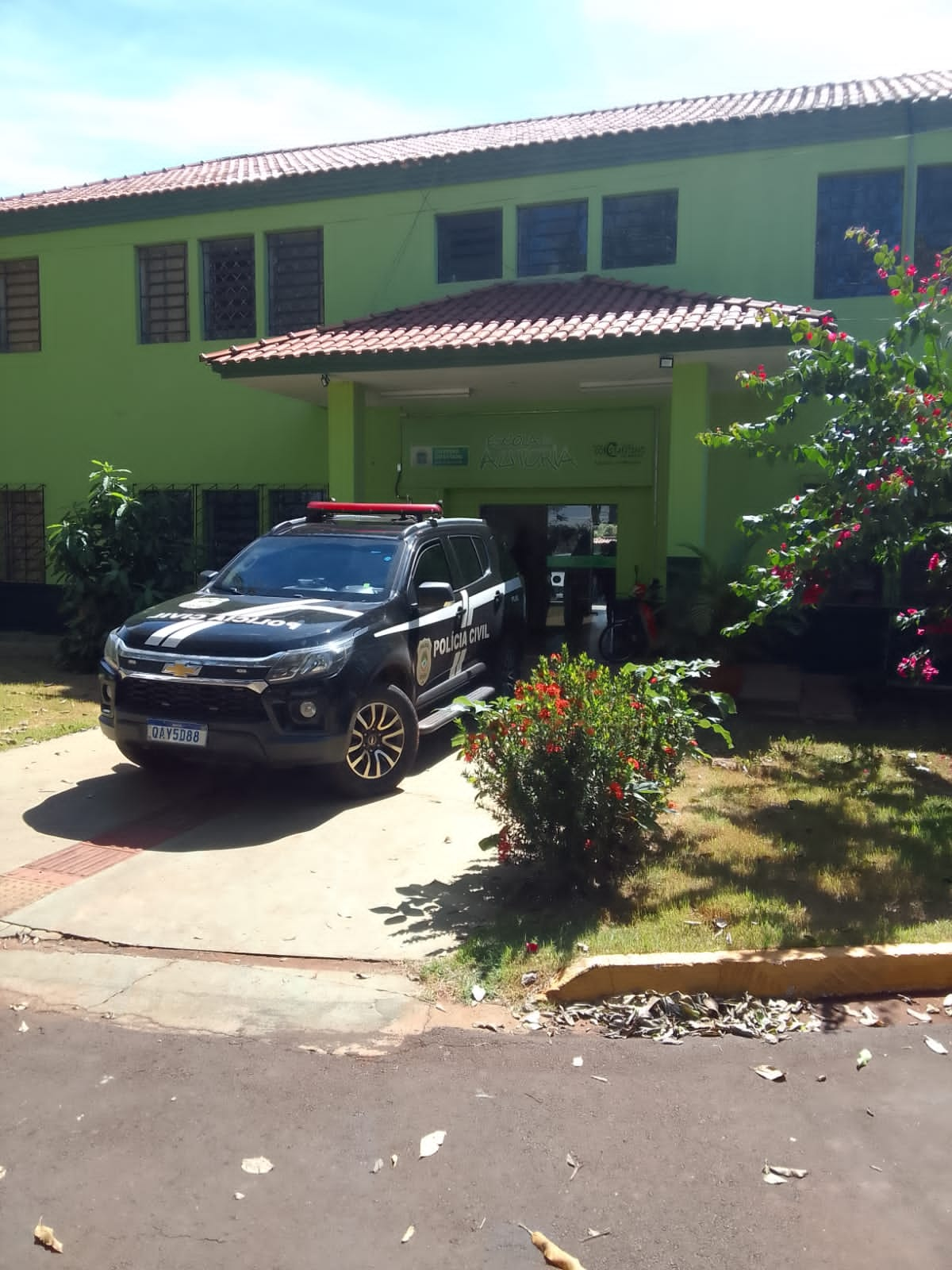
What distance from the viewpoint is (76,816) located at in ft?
21.8

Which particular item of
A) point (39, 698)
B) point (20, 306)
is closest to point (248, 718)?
point (39, 698)

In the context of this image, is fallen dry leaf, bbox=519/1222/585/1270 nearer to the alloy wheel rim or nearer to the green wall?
the alloy wheel rim

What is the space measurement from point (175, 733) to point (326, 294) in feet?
31.4

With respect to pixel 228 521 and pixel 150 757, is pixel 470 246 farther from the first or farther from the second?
pixel 150 757

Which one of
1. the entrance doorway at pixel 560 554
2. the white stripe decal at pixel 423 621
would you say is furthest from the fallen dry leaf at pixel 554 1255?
the entrance doorway at pixel 560 554

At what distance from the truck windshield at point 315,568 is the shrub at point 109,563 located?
4.42 meters

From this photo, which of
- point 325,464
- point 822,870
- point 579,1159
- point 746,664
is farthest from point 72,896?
point 325,464

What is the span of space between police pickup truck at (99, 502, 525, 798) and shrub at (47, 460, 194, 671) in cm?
432

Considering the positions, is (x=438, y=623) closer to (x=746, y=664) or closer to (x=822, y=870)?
(x=822, y=870)

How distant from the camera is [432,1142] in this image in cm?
331

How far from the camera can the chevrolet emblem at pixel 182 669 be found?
6.56m

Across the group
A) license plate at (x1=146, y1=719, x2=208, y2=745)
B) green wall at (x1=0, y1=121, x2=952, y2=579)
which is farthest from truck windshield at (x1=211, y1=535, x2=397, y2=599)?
green wall at (x1=0, y1=121, x2=952, y2=579)

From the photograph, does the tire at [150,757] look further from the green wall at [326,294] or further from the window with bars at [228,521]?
the window with bars at [228,521]

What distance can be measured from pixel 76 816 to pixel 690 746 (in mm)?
3828
